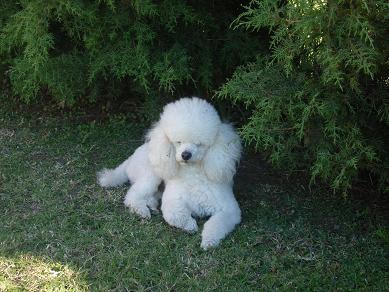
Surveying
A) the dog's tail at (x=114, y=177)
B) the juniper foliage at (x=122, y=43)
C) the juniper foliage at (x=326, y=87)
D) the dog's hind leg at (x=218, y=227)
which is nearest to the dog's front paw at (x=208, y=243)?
the dog's hind leg at (x=218, y=227)

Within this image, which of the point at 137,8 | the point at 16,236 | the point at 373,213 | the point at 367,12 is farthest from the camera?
the point at 137,8

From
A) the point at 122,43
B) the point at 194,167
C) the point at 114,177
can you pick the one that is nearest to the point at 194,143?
the point at 194,167

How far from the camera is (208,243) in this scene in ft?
11.8

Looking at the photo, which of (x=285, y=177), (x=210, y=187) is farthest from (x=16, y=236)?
(x=285, y=177)

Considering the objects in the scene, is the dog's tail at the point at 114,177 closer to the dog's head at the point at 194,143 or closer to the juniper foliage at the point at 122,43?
the dog's head at the point at 194,143

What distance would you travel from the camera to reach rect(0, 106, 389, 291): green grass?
3.35 m

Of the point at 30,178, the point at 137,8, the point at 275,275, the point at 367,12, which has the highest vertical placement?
the point at 367,12

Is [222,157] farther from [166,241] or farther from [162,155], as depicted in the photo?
[166,241]

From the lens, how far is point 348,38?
311cm

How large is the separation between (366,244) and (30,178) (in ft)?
8.25

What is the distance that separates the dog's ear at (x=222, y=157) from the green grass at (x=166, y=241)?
37cm

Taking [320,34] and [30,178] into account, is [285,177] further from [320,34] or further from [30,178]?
[30,178]

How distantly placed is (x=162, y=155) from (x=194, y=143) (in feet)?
0.78

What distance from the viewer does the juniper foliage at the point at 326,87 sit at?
10.1ft
